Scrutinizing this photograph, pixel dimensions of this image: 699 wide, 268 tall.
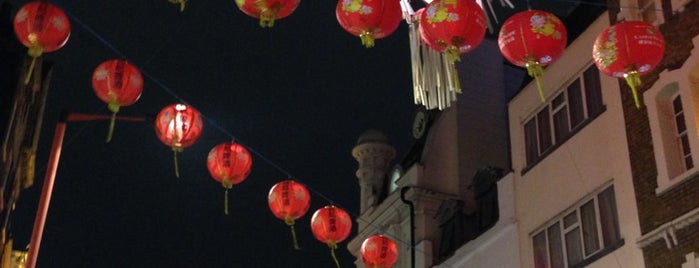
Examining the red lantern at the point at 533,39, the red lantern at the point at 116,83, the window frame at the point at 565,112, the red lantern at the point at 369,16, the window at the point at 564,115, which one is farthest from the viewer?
the window at the point at 564,115

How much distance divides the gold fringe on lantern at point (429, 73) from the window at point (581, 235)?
616cm

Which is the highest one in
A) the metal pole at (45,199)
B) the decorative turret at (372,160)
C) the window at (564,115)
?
the decorative turret at (372,160)

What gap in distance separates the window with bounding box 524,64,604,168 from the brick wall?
3.91 ft

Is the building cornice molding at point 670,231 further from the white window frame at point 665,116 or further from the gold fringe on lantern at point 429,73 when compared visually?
the gold fringe on lantern at point 429,73

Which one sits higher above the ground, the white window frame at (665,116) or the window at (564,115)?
the window at (564,115)

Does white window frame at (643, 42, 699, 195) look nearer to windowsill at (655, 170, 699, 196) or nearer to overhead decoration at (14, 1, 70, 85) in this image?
windowsill at (655, 170, 699, 196)

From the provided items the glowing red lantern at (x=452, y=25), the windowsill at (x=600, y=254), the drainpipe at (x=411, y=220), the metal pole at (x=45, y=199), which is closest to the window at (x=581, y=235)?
the windowsill at (x=600, y=254)

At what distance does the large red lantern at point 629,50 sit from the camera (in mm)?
12156

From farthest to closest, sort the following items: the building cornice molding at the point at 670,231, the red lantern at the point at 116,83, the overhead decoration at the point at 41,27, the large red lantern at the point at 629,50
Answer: the building cornice molding at the point at 670,231 → the red lantern at the point at 116,83 → the overhead decoration at the point at 41,27 → the large red lantern at the point at 629,50

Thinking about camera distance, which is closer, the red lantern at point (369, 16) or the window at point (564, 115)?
the red lantern at point (369, 16)

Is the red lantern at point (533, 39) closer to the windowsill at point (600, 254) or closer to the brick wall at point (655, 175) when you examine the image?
the brick wall at point (655, 175)

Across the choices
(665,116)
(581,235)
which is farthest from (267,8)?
(581,235)

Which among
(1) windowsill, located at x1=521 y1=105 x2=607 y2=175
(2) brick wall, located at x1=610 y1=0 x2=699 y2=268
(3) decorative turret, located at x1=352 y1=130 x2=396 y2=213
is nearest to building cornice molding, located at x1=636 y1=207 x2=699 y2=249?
(2) brick wall, located at x1=610 y1=0 x2=699 y2=268

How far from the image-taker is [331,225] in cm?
1820
